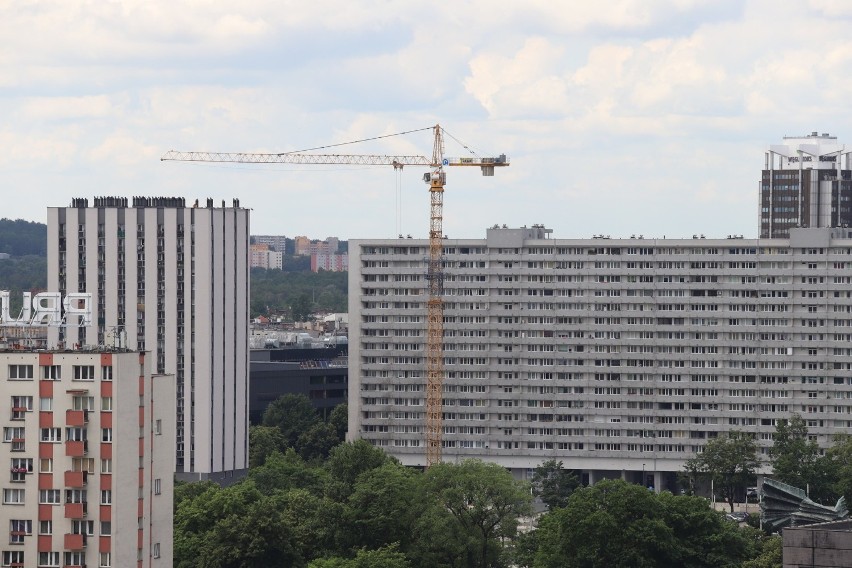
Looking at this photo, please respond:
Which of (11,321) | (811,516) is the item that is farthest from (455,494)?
(11,321)

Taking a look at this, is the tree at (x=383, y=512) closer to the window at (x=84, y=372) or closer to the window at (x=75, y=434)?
the window at (x=75, y=434)

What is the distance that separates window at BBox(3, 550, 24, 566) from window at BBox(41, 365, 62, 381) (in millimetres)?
10361

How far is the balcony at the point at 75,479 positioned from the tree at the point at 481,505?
2385 inches

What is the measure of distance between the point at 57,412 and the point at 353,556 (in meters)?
58.0

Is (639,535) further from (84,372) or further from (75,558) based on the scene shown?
(84,372)

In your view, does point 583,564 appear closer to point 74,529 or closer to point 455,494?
point 455,494

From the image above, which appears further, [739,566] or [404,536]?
[404,536]

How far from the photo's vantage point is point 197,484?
19500 cm

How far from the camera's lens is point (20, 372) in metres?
115

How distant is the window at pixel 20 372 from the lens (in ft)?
378

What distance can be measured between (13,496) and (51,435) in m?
4.36

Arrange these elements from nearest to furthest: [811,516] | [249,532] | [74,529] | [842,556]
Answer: [842,556] < [74,529] < [811,516] < [249,532]

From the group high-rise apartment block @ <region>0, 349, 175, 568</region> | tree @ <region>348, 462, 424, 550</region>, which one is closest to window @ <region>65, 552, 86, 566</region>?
high-rise apartment block @ <region>0, 349, 175, 568</region>

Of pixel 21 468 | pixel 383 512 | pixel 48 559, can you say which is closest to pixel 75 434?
pixel 21 468
